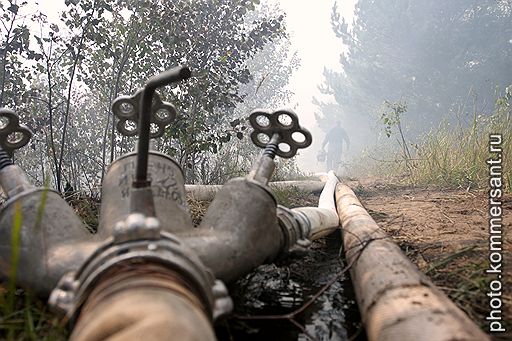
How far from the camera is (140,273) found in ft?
2.77

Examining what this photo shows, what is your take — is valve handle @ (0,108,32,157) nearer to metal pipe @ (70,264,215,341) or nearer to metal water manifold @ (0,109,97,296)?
metal water manifold @ (0,109,97,296)

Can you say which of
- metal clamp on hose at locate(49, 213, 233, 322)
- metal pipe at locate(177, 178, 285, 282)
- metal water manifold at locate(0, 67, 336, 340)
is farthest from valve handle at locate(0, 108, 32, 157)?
metal clamp on hose at locate(49, 213, 233, 322)

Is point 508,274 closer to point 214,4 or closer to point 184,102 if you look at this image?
point 184,102

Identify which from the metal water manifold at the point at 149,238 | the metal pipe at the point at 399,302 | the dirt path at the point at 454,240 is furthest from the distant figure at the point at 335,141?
the metal pipe at the point at 399,302

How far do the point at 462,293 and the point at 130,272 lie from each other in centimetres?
117

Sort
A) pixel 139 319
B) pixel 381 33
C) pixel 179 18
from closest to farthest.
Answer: pixel 139 319 → pixel 179 18 → pixel 381 33

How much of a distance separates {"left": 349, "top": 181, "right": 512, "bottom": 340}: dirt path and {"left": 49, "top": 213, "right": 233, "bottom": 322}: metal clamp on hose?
2.69 ft

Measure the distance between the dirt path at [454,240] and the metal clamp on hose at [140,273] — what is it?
2.69ft

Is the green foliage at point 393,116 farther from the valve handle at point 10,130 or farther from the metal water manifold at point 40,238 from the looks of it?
the metal water manifold at point 40,238

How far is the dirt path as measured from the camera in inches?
57.3

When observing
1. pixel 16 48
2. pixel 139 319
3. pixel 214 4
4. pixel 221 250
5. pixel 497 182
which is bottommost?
pixel 497 182

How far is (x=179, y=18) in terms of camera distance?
5.22 m

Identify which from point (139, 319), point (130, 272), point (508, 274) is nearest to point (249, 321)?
point (130, 272)

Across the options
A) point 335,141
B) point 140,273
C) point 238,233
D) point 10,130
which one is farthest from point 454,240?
point 335,141
